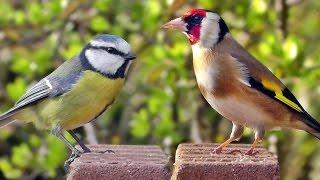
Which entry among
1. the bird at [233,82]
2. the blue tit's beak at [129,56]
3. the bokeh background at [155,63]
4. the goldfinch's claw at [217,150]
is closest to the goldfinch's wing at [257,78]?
the bird at [233,82]

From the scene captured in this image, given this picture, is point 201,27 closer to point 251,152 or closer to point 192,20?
point 192,20

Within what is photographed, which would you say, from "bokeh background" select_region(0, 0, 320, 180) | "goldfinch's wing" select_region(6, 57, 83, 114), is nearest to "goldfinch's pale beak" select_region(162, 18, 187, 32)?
"goldfinch's wing" select_region(6, 57, 83, 114)

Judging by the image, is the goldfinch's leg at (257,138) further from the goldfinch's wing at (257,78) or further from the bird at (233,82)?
the goldfinch's wing at (257,78)

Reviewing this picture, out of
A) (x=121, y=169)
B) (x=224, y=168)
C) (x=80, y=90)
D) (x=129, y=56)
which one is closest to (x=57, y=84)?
(x=80, y=90)

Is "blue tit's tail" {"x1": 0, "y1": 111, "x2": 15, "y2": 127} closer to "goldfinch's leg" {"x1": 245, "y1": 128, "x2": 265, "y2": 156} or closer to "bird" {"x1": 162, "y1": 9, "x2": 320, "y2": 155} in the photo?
"bird" {"x1": 162, "y1": 9, "x2": 320, "y2": 155}

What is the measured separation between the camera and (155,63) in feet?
20.5

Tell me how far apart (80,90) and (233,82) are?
690 millimetres

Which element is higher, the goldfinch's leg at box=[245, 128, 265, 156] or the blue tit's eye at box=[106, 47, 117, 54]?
the blue tit's eye at box=[106, 47, 117, 54]

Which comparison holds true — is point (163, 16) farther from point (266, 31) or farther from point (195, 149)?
point (195, 149)

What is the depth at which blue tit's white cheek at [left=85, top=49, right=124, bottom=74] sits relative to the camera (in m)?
4.15

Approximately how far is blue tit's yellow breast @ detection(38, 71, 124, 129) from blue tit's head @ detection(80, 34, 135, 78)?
0.14ft

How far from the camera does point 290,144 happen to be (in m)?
7.56

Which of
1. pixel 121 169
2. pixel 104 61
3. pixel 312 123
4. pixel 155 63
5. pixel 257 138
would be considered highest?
pixel 121 169

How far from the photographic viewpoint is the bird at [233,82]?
4.20 meters
